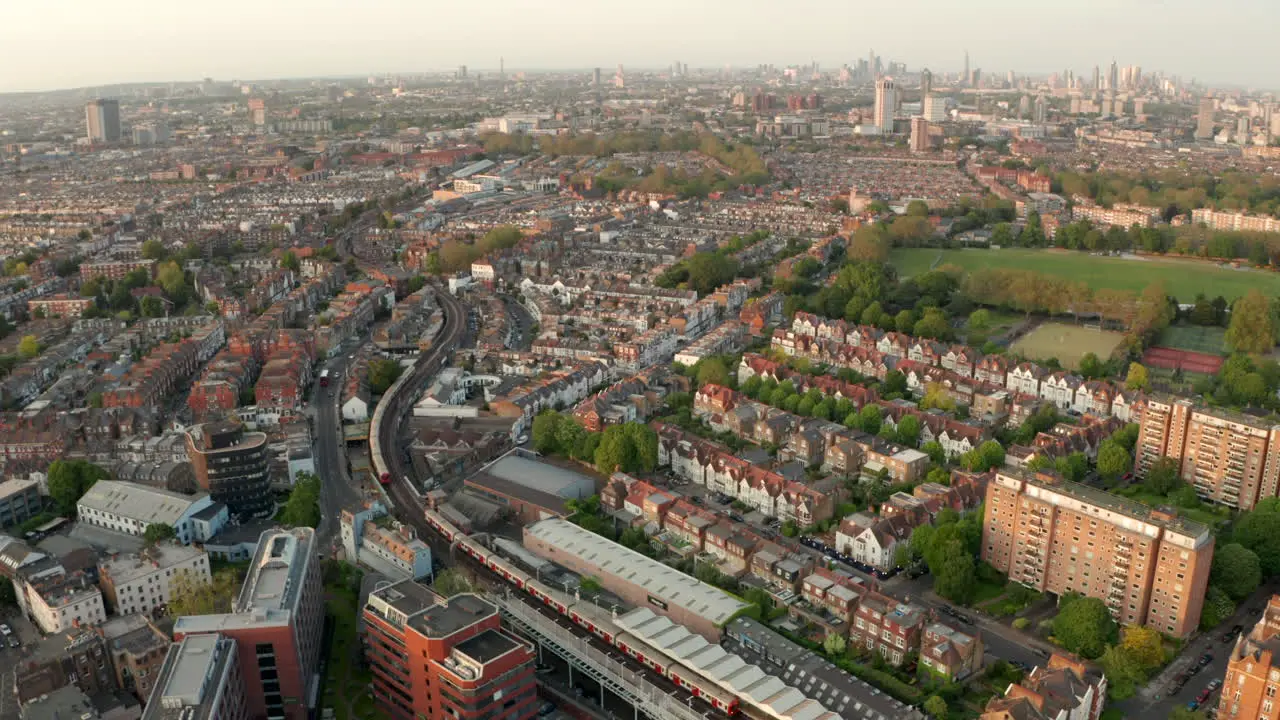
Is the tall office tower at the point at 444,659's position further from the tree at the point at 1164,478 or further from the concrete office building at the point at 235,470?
the tree at the point at 1164,478

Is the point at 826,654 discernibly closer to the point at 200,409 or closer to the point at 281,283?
the point at 200,409

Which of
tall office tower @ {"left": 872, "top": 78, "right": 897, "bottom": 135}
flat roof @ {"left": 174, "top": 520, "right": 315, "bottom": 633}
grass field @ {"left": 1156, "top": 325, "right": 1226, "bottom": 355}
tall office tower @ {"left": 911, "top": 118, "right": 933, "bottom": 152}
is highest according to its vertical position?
tall office tower @ {"left": 872, "top": 78, "right": 897, "bottom": 135}

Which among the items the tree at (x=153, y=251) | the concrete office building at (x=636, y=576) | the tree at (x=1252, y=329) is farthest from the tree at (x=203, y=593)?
the tree at (x=1252, y=329)

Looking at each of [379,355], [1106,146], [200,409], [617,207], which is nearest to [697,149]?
[617,207]

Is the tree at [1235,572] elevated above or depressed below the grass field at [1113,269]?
below

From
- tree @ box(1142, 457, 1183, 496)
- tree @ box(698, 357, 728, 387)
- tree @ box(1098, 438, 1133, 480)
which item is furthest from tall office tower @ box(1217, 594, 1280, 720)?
tree @ box(698, 357, 728, 387)

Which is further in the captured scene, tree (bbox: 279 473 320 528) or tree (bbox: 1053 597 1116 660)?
tree (bbox: 279 473 320 528)

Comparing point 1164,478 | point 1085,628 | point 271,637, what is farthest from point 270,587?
point 1164,478

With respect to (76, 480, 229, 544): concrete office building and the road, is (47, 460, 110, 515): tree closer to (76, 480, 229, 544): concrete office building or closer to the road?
(76, 480, 229, 544): concrete office building
